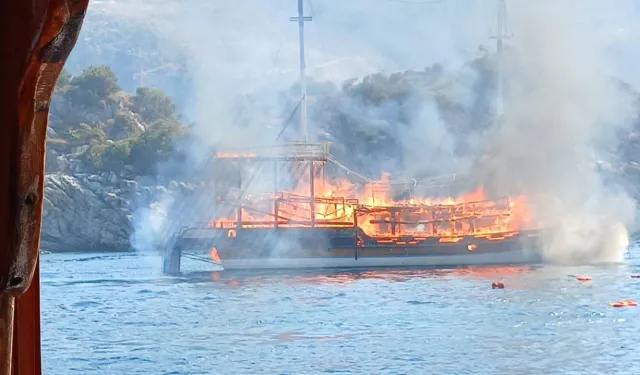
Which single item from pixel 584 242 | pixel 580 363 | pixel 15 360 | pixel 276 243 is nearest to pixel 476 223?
pixel 584 242

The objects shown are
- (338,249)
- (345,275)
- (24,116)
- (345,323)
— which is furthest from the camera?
(338,249)

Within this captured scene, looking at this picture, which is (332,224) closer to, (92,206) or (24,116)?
(92,206)

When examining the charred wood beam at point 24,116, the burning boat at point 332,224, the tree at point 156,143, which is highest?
the tree at point 156,143

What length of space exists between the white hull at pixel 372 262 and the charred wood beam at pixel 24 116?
16311 millimetres

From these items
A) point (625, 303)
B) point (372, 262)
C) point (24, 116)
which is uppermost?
point (24, 116)

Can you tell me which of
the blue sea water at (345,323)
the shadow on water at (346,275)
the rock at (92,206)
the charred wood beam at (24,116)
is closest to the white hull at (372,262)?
the shadow on water at (346,275)

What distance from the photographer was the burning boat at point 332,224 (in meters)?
16.9

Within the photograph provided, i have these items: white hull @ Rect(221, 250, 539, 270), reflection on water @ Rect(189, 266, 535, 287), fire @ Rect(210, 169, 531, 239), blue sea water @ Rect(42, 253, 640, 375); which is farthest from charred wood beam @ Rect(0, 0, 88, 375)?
fire @ Rect(210, 169, 531, 239)

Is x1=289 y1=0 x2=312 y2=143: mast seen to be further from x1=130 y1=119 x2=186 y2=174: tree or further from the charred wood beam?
the charred wood beam

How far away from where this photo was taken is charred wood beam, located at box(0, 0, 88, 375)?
42 centimetres

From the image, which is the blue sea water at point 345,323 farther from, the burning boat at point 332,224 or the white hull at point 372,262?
the burning boat at point 332,224

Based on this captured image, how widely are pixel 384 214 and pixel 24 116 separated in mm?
17902

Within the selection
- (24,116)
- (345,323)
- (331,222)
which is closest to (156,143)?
(331,222)

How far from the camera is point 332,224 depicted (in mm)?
17641
